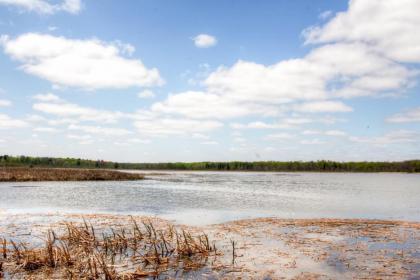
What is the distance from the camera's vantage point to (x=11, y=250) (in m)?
16.7

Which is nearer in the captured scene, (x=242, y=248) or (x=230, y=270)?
(x=230, y=270)

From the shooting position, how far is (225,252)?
1761 centimetres

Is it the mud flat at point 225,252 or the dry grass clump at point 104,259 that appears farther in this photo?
→ the mud flat at point 225,252

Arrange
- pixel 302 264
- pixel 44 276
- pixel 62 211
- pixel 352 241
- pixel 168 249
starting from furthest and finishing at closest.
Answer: pixel 62 211
pixel 352 241
pixel 168 249
pixel 302 264
pixel 44 276

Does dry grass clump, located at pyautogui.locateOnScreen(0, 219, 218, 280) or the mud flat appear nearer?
dry grass clump, located at pyautogui.locateOnScreen(0, 219, 218, 280)

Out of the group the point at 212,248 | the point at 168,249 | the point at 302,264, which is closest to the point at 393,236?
the point at 302,264

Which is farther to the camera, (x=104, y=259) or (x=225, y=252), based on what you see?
(x=225, y=252)

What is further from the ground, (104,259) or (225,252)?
(104,259)

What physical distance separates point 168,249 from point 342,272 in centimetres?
801

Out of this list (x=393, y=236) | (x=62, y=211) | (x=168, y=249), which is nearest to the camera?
(x=168, y=249)

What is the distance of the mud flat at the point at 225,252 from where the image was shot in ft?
46.5

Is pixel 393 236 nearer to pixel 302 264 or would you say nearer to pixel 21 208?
pixel 302 264

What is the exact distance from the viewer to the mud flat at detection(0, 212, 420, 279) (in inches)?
558

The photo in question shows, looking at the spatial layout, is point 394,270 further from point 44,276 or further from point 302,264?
point 44,276
